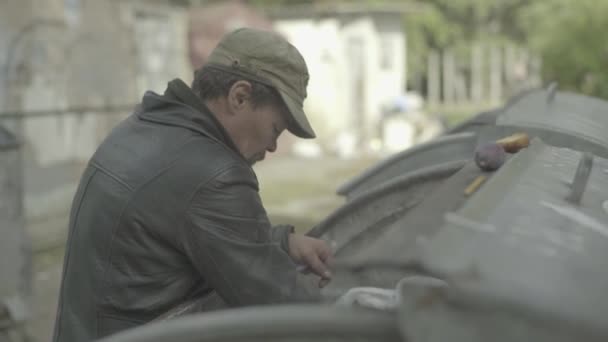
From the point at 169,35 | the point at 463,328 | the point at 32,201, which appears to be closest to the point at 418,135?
the point at 169,35

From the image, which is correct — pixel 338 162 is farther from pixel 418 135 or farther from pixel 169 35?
pixel 169 35

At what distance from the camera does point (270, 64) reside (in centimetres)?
254

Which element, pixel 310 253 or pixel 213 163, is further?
pixel 310 253

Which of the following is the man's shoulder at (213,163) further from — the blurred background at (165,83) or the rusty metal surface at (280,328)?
the blurred background at (165,83)

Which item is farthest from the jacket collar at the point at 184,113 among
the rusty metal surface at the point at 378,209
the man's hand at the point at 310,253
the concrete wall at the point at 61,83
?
the concrete wall at the point at 61,83

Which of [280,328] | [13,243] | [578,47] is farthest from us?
[578,47]

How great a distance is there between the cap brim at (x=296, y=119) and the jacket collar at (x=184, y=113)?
19 centimetres

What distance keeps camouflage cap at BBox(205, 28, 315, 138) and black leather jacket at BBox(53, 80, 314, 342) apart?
156mm

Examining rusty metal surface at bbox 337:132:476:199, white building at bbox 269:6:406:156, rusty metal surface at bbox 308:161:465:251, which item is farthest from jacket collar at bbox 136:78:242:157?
white building at bbox 269:6:406:156

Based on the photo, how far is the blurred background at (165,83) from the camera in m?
7.98

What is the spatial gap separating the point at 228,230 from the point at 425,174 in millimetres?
A: 1426

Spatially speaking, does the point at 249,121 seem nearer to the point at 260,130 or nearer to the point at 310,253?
the point at 260,130

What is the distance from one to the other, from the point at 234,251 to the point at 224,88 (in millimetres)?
533

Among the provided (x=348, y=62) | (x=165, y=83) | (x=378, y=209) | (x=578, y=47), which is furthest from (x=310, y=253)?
(x=348, y=62)
